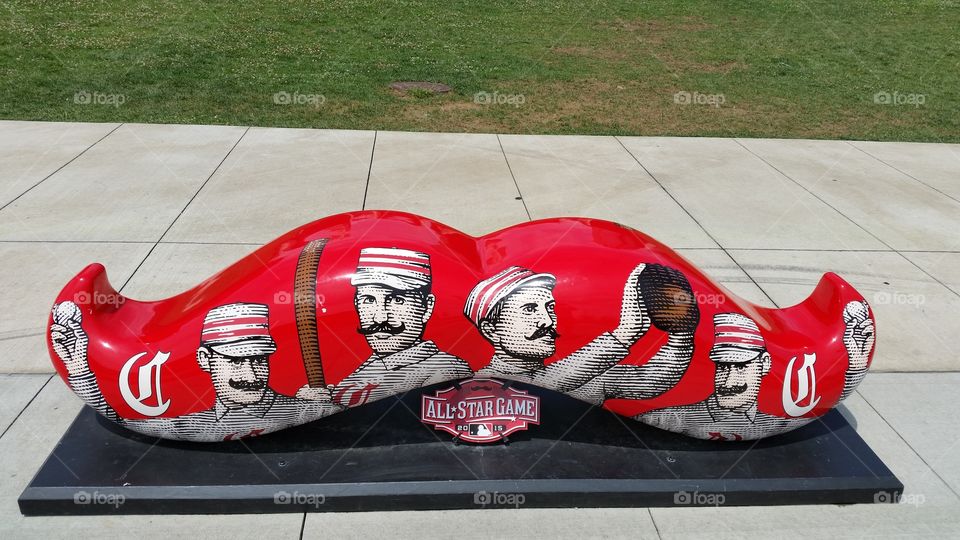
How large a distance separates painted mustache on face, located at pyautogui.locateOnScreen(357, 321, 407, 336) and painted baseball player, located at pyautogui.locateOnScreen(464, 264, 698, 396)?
32 centimetres

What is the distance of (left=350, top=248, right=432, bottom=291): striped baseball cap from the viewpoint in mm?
3527

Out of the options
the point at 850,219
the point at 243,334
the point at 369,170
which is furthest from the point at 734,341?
the point at 369,170

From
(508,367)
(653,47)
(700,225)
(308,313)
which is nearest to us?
(308,313)

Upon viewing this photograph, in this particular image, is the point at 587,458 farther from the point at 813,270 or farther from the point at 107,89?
the point at 107,89

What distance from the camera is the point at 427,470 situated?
3896mm

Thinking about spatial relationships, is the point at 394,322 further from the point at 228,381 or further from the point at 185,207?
the point at 185,207

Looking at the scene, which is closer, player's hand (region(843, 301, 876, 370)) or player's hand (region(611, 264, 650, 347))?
player's hand (region(611, 264, 650, 347))

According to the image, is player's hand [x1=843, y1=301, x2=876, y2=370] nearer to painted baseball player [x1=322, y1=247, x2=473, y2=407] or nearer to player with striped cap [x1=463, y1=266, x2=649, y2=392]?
player with striped cap [x1=463, y1=266, x2=649, y2=392]

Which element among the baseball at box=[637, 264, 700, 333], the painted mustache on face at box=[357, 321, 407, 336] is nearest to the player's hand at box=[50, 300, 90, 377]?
the painted mustache on face at box=[357, 321, 407, 336]

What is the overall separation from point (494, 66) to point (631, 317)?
420 inches

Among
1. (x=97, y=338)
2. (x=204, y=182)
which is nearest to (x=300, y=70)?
(x=204, y=182)

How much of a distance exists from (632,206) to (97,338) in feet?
18.4

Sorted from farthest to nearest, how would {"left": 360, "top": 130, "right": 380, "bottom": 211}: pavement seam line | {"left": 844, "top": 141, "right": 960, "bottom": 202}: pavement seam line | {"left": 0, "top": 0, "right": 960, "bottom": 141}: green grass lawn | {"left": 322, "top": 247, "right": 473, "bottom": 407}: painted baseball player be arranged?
{"left": 0, "top": 0, "right": 960, "bottom": 141}: green grass lawn, {"left": 844, "top": 141, "right": 960, "bottom": 202}: pavement seam line, {"left": 360, "top": 130, "right": 380, "bottom": 211}: pavement seam line, {"left": 322, "top": 247, "right": 473, "bottom": 407}: painted baseball player

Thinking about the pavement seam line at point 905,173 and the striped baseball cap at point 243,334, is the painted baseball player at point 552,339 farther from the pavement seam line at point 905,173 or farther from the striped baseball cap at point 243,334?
the pavement seam line at point 905,173
